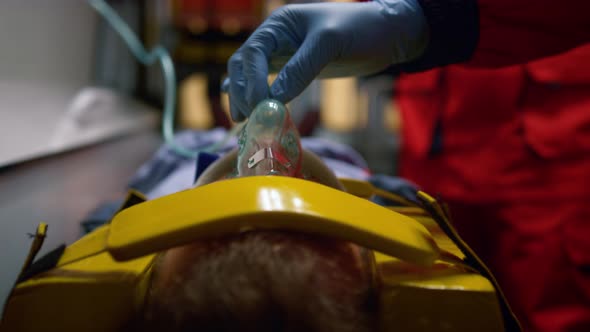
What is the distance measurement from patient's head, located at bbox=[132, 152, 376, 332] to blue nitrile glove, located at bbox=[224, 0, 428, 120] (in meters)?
0.35

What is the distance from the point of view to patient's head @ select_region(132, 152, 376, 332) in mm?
386

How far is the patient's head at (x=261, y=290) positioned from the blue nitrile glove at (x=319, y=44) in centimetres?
35

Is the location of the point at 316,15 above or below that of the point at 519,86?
above

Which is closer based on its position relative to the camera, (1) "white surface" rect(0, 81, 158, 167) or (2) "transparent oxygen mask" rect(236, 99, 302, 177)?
(2) "transparent oxygen mask" rect(236, 99, 302, 177)

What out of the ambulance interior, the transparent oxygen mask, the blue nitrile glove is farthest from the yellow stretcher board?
the blue nitrile glove

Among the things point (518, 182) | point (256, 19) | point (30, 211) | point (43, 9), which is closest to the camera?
point (30, 211)

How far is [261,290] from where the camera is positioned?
39 cm

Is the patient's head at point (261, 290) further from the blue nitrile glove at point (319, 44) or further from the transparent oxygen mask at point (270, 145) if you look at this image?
the blue nitrile glove at point (319, 44)

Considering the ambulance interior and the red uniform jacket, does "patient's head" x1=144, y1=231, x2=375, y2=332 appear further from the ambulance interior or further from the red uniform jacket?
the red uniform jacket

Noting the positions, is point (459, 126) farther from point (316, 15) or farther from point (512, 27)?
point (316, 15)

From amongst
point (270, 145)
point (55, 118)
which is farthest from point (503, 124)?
point (55, 118)

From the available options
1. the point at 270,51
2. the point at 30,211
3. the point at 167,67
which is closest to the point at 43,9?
the point at 167,67

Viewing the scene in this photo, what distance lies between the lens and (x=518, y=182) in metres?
1.27

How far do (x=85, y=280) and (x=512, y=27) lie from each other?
32.1 inches
